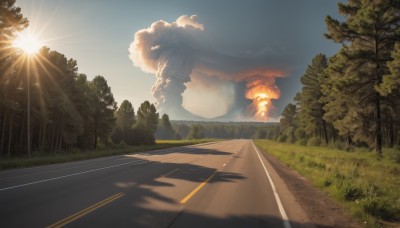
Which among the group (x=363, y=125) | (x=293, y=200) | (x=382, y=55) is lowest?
(x=293, y=200)

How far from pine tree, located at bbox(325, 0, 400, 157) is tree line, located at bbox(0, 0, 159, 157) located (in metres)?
27.1

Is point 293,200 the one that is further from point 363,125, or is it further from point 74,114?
point 74,114

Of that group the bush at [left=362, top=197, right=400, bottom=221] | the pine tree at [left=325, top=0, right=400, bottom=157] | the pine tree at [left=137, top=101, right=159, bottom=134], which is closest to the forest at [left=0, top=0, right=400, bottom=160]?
the pine tree at [left=325, top=0, right=400, bottom=157]

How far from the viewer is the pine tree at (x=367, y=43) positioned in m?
29.5

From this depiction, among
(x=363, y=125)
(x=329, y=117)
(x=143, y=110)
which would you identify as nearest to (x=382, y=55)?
(x=363, y=125)

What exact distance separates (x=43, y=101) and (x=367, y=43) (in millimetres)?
36198

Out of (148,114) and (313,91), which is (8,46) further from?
(148,114)

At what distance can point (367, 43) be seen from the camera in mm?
31812

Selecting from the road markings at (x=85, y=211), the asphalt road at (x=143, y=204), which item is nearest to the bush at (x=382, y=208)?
the asphalt road at (x=143, y=204)

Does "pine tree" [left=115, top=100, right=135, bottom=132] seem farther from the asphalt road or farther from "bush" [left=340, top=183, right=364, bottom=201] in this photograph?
"bush" [left=340, top=183, right=364, bottom=201]

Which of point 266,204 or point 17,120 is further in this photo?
point 17,120

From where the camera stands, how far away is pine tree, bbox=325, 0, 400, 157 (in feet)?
96.6

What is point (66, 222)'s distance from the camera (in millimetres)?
8305

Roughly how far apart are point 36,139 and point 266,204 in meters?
50.6
